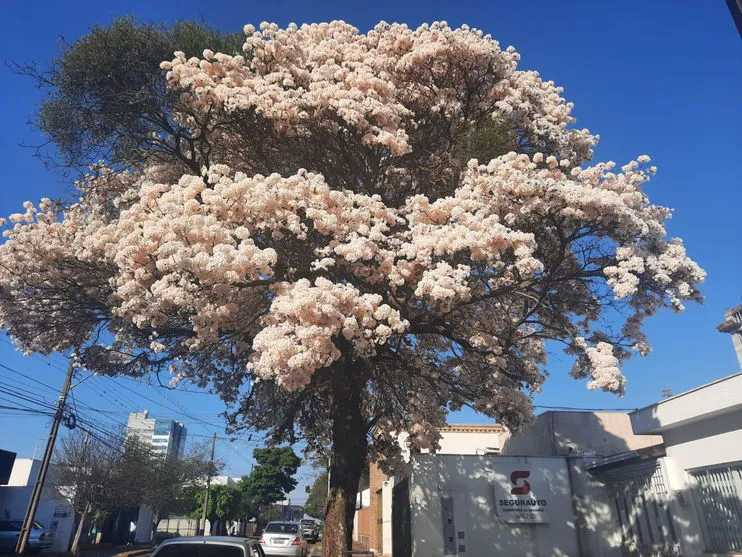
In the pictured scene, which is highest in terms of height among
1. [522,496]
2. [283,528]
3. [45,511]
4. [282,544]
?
[45,511]

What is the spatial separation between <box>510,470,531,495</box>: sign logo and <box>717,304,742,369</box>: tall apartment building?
22.6 m

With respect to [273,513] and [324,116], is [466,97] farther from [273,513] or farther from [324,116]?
[273,513]

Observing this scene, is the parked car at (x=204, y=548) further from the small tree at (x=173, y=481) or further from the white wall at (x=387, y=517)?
the small tree at (x=173, y=481)

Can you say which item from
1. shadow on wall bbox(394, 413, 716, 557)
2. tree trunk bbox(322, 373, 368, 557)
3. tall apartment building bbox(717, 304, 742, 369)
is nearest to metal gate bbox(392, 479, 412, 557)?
shadow on wall bbox(394, 413, 716, 557)

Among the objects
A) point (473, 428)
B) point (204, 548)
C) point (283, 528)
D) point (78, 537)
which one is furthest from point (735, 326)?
point (78, 537)

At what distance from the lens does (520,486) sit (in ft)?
55.0

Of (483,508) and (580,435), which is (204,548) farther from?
(580,435)

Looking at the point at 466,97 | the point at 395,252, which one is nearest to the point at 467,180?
the point at 395,252

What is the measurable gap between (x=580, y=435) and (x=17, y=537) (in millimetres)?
27263

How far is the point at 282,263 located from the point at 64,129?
6.76 metres

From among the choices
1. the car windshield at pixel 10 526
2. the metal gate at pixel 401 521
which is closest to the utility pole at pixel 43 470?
the car windshield at pixel 10 526

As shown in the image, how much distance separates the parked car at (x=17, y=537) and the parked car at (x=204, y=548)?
82.1ft

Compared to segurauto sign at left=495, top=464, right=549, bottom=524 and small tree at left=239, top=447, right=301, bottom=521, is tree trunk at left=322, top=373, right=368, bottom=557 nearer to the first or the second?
segurauto sign at left=495, top=464, right=549, bottom=524

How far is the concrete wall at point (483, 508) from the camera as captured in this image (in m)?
15.9
